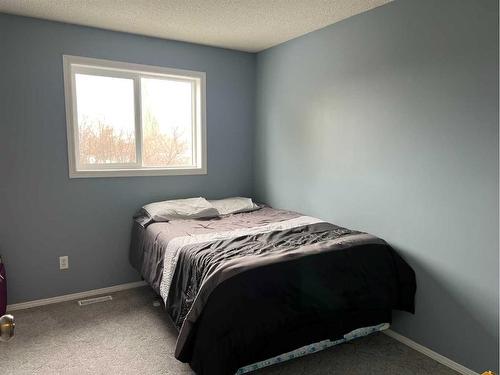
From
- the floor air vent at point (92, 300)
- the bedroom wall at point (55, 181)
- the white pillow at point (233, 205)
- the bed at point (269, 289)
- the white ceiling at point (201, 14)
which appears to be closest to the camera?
the bed at point (269, 289)

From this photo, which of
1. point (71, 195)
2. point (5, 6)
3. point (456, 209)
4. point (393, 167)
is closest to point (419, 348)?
point (456, 209)

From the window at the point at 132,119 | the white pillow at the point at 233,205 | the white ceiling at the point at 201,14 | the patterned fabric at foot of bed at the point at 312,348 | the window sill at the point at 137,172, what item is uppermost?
the white ceiling at the point at 201,14

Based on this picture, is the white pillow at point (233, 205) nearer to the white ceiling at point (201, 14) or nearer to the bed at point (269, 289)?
the bed at point (269, 289)

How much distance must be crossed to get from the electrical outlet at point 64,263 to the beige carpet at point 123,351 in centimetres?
36

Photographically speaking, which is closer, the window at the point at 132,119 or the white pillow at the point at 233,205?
the window at the point at 132,119

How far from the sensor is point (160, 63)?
10.9ft

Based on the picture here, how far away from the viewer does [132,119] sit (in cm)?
332

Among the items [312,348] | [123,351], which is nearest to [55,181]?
[123,351]

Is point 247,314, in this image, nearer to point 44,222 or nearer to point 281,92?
point 44,222

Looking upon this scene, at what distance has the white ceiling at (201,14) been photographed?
8.13 feet

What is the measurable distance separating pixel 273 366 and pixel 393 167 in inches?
59.4

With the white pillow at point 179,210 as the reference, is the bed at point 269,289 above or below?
below

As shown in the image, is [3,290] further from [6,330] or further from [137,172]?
[6,330]

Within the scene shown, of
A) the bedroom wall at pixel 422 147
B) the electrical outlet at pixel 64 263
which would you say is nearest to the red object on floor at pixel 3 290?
the electrical outlet at pixel 64 263
